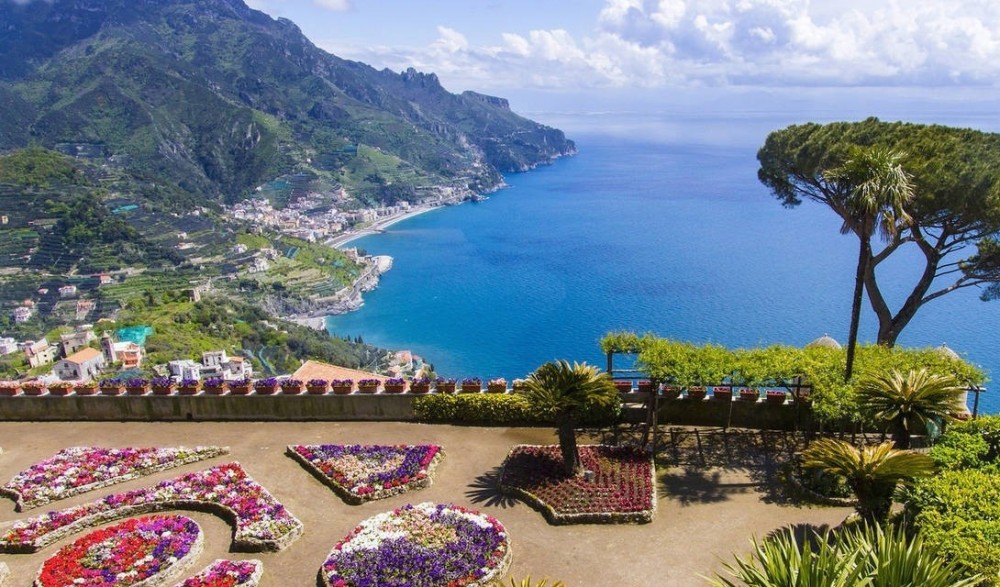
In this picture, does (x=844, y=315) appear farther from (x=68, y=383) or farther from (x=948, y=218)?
(x=68, y=383)

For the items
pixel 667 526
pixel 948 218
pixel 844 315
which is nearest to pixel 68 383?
pixel 667 526

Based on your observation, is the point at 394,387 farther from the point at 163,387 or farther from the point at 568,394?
the point at 163,387

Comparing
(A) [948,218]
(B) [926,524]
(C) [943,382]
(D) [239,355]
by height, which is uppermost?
(A) [948,218]

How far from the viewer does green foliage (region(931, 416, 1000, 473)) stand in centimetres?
1413

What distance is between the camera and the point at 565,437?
1698cm

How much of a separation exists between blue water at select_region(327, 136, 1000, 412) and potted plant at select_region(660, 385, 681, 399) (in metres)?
58.0

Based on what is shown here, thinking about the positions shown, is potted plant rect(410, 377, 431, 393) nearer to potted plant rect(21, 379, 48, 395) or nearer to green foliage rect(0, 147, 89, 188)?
potted plant rect(21, 379, 48, 395)

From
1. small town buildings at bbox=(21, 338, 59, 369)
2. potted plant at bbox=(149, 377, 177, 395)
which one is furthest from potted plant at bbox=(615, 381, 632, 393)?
small town buildings at bbox=(21, 338, 59, 369)

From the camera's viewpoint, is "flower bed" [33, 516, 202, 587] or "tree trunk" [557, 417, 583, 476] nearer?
"flower bed" [33, 516, 202, 587]

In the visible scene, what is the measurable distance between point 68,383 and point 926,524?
83.4 ft

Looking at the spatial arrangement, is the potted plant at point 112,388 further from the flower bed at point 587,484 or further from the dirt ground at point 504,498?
the flower bed at point 587,484

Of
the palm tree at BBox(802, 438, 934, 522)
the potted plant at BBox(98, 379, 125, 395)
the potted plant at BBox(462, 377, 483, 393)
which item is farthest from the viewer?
the potted plant at BBox(98, 379, 125, 395)

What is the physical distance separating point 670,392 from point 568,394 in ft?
14.9

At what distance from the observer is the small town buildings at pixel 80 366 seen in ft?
235
